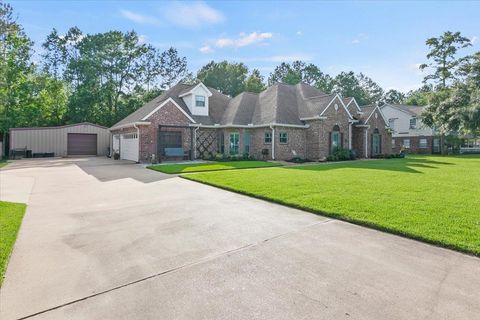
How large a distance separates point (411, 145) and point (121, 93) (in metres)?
41.3

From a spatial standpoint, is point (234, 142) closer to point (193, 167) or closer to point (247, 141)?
point (247, 141)

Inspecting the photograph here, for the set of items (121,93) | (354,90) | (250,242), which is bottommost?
(250,242)

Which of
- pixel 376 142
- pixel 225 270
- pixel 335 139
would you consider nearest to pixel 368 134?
pixel 376 142

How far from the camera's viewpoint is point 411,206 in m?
6.43

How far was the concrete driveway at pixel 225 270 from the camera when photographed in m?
2.72

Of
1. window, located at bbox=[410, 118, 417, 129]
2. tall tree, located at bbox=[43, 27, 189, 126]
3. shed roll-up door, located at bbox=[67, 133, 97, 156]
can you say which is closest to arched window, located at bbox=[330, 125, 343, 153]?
window, located at bbox=[410, 118, 417, 129]

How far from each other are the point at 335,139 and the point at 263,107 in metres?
6.62

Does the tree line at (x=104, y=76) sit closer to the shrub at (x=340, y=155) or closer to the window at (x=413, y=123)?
the window at (x=413, y=123)

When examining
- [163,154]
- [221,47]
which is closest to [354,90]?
[221,47]

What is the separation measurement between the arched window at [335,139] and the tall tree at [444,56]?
19.5 metres

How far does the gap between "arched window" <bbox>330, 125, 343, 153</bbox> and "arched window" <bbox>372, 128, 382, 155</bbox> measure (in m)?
5.93

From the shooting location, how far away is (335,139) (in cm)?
2288

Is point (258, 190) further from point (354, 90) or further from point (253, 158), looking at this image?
point (354, 90)

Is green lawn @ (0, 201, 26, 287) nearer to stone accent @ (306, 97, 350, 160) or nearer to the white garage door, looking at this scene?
the white garage door
